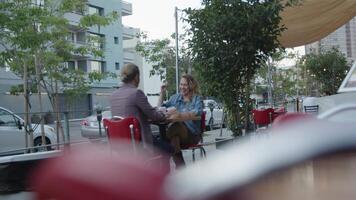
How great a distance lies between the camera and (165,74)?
116ft

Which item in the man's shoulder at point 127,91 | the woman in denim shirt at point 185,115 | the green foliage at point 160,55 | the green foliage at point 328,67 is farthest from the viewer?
the green foliage at point 160,55

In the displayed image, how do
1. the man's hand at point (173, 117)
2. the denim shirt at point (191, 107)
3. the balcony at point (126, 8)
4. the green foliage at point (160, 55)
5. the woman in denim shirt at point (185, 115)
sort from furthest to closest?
1. the balcony at point (126, 8)
2. the green foliage at point (160, 55)
3. the denim shirt at point (191, 107)
4. the woman in denim shirt at point (185, 115)
5. the man's hand at point (173, 117)

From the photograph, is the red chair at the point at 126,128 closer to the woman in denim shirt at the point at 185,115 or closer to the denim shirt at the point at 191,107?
the woman in denim shirt at the point at 185,115

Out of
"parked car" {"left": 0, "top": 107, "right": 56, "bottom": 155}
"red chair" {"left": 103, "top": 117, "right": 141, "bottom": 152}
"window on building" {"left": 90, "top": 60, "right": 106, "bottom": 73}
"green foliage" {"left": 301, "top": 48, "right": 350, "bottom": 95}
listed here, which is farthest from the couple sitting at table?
"window on building" {"left": 90, "top": 60, "right": 106, "bottom": 73}

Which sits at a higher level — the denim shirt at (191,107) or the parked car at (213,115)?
the denim shirt at (191,107)

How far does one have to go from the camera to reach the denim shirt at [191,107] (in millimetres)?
6531

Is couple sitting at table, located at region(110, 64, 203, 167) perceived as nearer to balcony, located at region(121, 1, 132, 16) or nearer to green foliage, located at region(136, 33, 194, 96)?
green foliage, located at region(136, 33, 194, 96)

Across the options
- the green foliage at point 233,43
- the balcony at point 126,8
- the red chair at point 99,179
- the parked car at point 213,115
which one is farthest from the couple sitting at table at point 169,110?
the balcony at point 126,8

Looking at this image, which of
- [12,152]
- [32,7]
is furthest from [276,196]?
[32,7]

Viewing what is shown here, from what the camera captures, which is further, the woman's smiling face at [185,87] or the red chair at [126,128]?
the woman's smiling face at [185,87]

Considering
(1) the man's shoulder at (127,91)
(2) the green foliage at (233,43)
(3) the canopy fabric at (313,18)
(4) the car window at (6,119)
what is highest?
(3) the canopy fabric at (313,18)

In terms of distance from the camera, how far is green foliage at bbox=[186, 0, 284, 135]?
886 centimetres

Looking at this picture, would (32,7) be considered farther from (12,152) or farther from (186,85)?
(186,85)

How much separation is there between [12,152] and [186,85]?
347 centimetres
